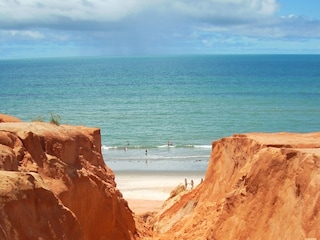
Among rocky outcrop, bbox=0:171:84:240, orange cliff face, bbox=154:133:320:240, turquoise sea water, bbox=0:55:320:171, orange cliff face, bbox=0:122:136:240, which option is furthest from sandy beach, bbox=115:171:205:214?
rocky outcrop, bbox=0:171:84:240

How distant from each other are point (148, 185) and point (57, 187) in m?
25.0

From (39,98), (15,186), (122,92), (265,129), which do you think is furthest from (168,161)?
(122,92)

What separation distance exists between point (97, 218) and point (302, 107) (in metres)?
60.4

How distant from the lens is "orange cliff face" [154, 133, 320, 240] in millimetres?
15414

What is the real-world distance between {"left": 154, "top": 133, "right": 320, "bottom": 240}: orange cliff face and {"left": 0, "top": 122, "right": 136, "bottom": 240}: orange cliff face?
9.93 ft

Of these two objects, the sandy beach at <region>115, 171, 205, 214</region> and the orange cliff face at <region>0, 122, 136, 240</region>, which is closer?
the orange cliff face at <region>0, 122, 136, 240</region>

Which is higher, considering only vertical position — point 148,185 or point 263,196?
point 263,196

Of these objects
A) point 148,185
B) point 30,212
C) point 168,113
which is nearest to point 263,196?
point 30,212

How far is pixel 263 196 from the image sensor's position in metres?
17.3

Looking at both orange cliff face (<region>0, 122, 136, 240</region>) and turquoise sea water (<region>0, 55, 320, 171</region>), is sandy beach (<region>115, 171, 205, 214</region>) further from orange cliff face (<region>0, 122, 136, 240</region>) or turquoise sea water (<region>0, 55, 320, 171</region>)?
orange cliff face (<region>0, 122, 136, 240</region>)

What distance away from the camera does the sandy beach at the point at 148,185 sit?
34.2 meters

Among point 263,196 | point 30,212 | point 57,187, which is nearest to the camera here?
point 30,212

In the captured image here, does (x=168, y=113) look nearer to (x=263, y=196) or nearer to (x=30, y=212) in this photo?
(x=263, y=196)

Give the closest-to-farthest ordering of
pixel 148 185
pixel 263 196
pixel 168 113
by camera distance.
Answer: pixel 263 196
pixel 148 185
pixel 168 113
